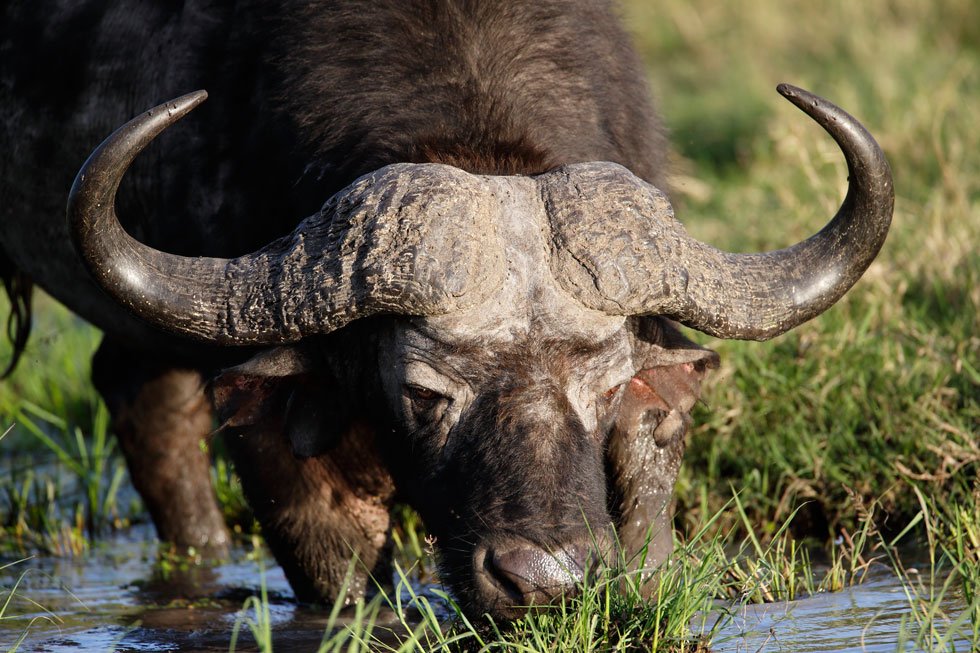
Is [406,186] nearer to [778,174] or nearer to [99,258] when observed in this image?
[99,258]

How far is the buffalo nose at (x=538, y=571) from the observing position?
280 centimetres

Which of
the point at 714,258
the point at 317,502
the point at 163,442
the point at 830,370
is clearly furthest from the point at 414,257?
the point at 163,442

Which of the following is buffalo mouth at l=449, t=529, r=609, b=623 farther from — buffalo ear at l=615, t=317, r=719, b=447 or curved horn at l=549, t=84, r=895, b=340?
buffalo ear at l=615, t=317, r=719, b=447

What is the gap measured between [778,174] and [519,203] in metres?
5.01

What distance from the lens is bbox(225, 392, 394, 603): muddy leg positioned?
396cm

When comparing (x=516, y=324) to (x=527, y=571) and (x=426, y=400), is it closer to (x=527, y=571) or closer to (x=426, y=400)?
(x=426, y=400)

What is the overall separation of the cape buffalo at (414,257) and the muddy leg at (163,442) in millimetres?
483

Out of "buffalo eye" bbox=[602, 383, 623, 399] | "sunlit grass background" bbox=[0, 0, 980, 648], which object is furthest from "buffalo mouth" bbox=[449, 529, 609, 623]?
"buffalo eye" bbox=[602, 383, 623, 399]

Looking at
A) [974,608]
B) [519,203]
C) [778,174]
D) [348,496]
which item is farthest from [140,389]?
[778,174]

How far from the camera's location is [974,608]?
266cm

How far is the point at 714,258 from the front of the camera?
3354 millimetres

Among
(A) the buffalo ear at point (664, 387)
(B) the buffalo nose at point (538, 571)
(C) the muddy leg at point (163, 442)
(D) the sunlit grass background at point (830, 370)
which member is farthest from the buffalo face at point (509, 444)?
(C) the muddy leg at point (163, 442)

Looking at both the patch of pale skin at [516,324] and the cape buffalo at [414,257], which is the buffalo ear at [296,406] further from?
the patch of pale skin at [516,324]

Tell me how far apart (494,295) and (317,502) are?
122cm
